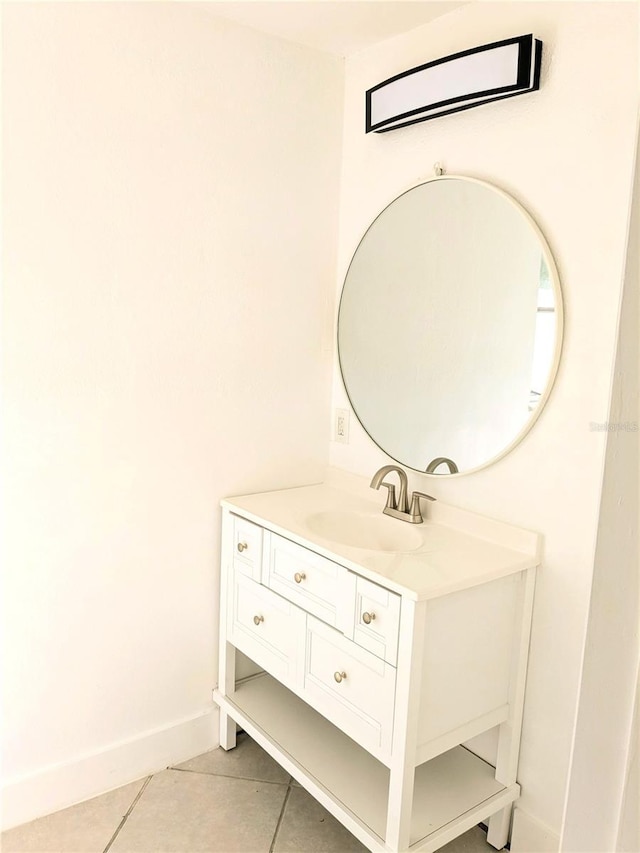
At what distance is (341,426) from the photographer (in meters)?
2.25

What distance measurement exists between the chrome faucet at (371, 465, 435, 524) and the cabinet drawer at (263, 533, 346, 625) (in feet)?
0.96

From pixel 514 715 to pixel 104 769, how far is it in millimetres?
1182

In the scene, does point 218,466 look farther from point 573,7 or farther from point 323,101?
point 573,7

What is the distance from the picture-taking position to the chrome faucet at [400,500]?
1.86m

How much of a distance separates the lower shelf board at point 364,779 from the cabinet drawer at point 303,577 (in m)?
0.42

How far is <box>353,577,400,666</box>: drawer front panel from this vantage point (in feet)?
4.74

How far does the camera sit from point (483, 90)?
1.60m

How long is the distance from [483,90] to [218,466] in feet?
4.19

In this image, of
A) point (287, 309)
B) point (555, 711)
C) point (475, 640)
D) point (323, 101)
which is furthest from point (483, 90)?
point (555, 711)

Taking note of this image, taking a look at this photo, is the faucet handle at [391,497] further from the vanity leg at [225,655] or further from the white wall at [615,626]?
the white wall at [615,626]

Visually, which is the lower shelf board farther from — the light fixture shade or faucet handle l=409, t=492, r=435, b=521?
the light fixture shade

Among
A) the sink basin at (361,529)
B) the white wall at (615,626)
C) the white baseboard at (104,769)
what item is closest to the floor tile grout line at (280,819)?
the white baseboard at (104,769)

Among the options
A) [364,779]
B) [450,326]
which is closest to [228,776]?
[364,779]

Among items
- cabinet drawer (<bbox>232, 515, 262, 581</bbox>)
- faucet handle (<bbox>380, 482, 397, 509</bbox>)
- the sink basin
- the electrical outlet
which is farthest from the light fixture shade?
cabinet drawer (<bbox>232, 515, 262, 581</bbox>)
